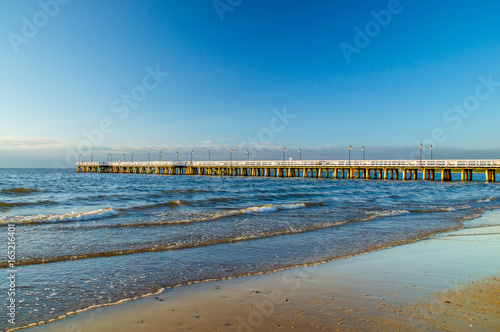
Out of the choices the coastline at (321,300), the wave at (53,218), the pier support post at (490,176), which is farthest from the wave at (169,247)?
the pier support post at (490,176)

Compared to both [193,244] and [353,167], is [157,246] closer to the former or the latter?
[193,244]

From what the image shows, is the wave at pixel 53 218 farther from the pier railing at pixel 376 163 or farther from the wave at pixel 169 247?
the pier railing at pixel 376 163

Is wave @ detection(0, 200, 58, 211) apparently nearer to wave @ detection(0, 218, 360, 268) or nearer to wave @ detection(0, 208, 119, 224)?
wave @ detection(0, 208, 119, 224)

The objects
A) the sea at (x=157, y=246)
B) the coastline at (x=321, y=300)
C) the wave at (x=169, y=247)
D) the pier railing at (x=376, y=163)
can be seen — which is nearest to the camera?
the coastline at (x=321, y=300)

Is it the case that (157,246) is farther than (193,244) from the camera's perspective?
No

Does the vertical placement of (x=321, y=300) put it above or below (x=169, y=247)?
above

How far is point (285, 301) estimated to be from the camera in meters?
4.89

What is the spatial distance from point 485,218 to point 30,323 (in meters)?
17.4

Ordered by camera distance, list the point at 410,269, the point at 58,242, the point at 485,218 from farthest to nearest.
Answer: the point at 485,218
the point at 58,242
the point at 410,269

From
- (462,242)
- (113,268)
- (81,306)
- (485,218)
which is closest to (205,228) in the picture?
(113,268)

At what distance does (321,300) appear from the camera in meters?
4.91

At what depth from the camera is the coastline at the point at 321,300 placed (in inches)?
162

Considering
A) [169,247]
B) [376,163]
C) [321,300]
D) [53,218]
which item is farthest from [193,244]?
[376,163]

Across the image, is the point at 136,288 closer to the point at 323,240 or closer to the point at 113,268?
the point at 113,268
